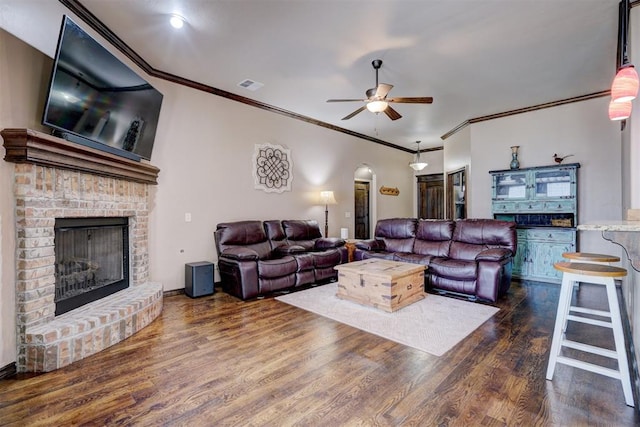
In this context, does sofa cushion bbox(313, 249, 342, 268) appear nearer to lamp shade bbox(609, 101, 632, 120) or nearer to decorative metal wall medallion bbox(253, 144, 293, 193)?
decorative metal wall medallion bbox(253, 144, 293, 193)

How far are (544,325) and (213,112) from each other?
4.76 m

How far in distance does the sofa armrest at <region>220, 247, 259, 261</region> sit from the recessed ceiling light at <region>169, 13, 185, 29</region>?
8.24 feet

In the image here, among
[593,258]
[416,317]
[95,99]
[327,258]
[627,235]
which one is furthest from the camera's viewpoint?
[327,258]

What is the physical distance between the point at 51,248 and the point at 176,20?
2212 mm

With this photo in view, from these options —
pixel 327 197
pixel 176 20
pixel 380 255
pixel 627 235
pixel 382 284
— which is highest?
pixel 176 20

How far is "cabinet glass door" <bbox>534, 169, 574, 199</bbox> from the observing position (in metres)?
4.69

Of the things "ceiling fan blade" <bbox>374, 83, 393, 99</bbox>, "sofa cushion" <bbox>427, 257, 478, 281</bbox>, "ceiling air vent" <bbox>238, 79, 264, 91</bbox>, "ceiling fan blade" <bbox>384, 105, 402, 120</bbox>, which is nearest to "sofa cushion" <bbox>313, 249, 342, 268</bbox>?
"sofa cushion" <bbox>427, 257, 478, 281</bbox>

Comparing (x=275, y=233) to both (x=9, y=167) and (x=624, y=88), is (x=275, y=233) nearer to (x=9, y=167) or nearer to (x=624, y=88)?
(x=9, y=167)

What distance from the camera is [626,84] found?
1.96 metres

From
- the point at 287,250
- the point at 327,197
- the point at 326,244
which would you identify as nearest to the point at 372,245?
the point at 326,244

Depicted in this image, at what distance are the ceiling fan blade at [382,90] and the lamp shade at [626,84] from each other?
1.81 metres

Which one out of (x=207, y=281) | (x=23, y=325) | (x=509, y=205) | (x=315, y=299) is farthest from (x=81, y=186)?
(x=509, y=205)

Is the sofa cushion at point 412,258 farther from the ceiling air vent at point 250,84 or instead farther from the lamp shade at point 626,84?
the ceiling air vent at point 250,84

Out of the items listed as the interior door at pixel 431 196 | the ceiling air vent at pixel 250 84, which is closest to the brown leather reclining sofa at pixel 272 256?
the ceiling air vent at pixel 250 84
